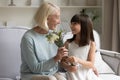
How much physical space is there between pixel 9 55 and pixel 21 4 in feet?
4.29

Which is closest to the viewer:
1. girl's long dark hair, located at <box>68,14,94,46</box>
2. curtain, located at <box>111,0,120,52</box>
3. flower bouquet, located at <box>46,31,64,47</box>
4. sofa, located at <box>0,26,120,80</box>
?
flower bouquet, located at <box>46,31,64,47</box>

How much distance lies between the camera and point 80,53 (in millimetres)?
2070

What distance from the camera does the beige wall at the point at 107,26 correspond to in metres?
3.66

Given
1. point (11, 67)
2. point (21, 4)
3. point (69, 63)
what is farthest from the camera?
point (21, 4)

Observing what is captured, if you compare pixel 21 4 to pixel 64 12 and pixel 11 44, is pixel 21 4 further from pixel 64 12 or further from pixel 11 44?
pixel 11 44

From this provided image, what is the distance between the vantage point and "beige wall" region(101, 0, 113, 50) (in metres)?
3.66

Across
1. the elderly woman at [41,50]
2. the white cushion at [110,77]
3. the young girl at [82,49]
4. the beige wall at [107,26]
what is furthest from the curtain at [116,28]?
the elderly woman at [41,50]

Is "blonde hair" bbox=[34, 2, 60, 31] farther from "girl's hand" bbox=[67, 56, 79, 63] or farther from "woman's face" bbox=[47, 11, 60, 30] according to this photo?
"girl's hand" bbox=[67, 56, 79, 63]

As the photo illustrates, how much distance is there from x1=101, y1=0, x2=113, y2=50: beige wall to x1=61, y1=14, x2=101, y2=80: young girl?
1621mm

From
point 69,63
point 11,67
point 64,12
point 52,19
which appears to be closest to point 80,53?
point 69,63

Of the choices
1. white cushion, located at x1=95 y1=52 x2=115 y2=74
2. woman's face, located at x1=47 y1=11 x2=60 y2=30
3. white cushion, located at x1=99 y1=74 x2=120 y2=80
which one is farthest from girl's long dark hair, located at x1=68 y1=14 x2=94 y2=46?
white cushion, located at x1=95 y1=52 x2=115 y2=74

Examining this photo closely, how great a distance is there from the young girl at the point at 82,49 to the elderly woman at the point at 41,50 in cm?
15

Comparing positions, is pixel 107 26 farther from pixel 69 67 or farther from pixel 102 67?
pixel 69 67

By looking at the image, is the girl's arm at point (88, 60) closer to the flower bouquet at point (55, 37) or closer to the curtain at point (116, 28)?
the flower bouquet at point (55, 37)
